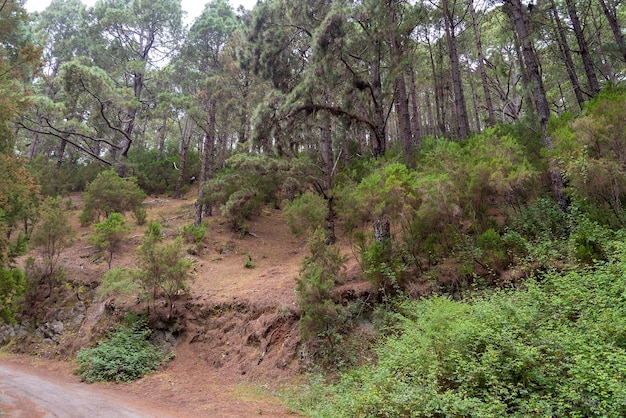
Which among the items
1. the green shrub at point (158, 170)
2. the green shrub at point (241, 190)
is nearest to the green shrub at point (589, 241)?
the green shrub at point (241, 190)

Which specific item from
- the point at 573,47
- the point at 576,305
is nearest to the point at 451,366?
the point at 576,305

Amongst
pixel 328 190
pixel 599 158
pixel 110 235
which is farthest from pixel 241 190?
pixel 599 158

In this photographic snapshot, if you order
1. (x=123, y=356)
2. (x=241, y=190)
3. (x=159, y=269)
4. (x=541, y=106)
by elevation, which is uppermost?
(x=541, y=106)

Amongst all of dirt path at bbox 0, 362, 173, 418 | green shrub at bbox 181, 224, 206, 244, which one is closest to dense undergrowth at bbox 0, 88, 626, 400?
dirt path at bbox 0, 362, 173, 418

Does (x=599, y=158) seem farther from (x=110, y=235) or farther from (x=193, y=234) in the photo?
(x=110, y=235)

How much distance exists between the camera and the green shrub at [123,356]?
9234mm

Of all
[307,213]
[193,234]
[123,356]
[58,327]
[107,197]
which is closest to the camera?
[123,356]

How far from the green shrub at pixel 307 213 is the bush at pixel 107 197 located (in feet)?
30.2

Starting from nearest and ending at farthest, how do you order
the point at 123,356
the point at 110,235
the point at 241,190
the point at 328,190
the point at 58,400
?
the point at 58,400
the point at 123,356
the point at 328,190
the point at 110,235
the point at 241,190

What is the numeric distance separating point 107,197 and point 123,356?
8927 millimetres

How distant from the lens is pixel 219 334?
34.5ft

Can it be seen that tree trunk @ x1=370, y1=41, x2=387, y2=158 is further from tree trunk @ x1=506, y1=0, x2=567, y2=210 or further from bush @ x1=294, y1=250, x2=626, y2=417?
bush @ x1=294, y1=250, x2=626, y2=417

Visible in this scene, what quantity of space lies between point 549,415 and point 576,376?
576 millimetres

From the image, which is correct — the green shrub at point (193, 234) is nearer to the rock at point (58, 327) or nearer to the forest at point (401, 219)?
the forest at point (401, 219)
